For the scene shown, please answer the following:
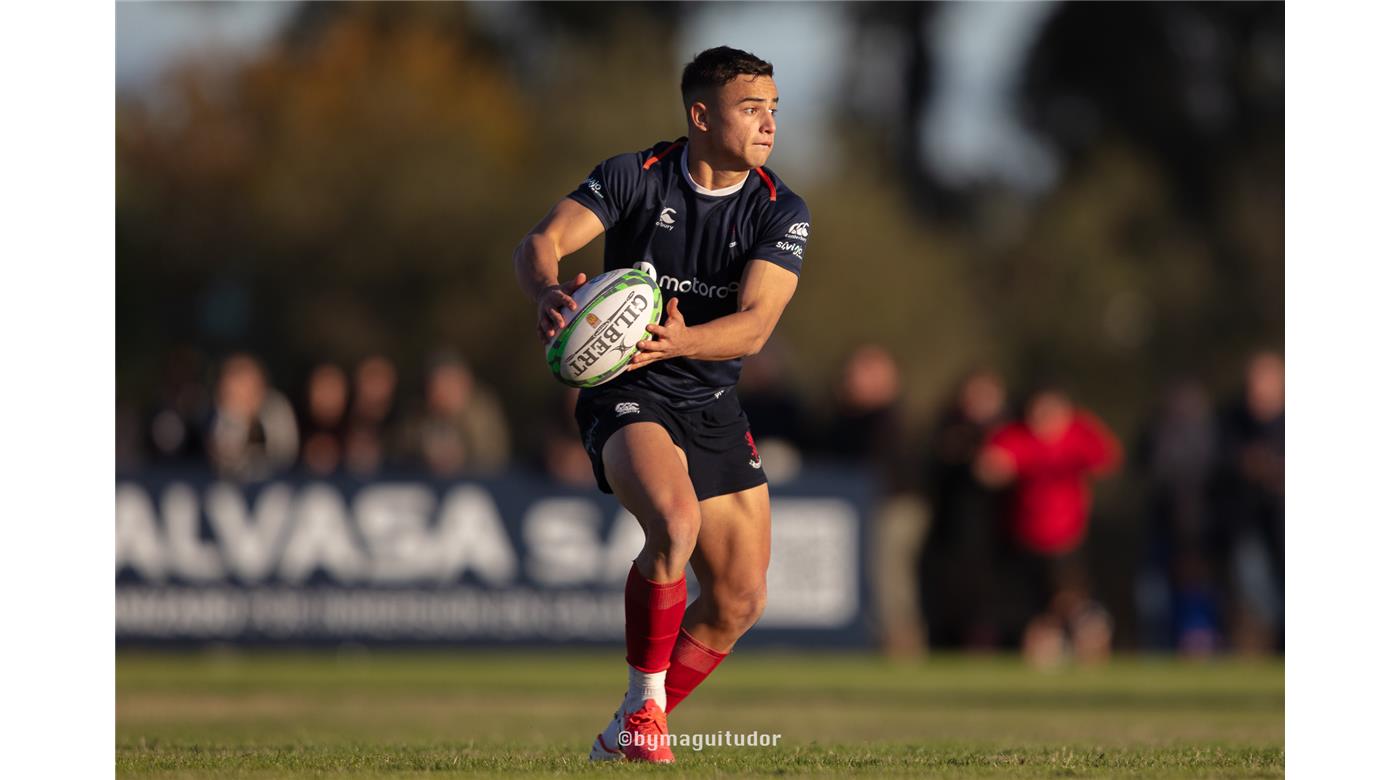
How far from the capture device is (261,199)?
38.2 m

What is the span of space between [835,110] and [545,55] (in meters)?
6.13

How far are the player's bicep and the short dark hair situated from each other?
0.62 metres

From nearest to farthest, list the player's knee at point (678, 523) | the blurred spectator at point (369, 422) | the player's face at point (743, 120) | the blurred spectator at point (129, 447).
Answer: the player's knee at point (678, 523)
the player's face at point (743, 120)
the blurred spectator at point (129, 447)
the blurred spectator at point (369, 422)

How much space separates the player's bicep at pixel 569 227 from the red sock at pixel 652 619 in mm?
1275

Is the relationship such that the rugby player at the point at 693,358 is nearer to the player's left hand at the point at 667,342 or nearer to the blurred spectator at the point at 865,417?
the player's left hand at the point at 667,342

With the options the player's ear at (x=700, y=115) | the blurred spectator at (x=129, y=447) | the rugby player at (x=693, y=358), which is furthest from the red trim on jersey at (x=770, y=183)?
the blurred spectator at (x=129, y=447)

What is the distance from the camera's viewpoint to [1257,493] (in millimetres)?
17641

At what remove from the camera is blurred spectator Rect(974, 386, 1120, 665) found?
1741 cm

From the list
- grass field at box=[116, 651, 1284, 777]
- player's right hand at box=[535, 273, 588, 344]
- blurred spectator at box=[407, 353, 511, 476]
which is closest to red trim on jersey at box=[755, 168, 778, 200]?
player's right hand at box=[535, 273, 588, 344]

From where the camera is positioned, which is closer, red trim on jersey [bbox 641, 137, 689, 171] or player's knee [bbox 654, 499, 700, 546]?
player's knee [bbox 654, 499, 700, 546]

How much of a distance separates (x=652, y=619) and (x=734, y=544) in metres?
0.52

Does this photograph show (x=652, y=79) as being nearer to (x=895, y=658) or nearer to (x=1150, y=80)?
(x=1150, y=80)

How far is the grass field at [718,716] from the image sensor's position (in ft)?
25.4

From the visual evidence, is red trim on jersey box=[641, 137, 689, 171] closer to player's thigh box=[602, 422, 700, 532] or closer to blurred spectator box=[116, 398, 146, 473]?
player's thigh box=[602, 422, 700, 532]
